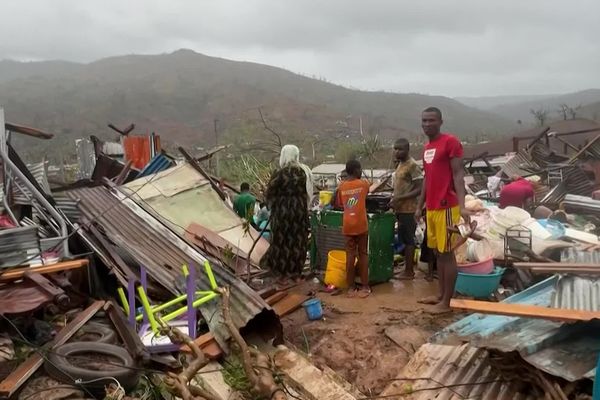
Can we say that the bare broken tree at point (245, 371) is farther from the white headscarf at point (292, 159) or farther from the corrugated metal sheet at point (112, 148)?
the corrugated metal sheet at point (112, 148)

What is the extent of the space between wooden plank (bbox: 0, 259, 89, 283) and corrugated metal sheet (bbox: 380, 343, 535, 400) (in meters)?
3.22

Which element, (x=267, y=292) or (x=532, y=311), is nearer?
(x=532, y=311)

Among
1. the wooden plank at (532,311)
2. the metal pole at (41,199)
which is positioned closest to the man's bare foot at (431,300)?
the wooden plank at (532,311)

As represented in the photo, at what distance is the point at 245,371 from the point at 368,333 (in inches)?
49.0

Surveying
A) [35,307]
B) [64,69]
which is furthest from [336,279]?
[64,69]

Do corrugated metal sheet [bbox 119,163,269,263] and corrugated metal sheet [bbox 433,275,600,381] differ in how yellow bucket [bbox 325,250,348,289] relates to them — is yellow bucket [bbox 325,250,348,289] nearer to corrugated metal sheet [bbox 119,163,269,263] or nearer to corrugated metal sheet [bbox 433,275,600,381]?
corrugated metal sheet [bbox 119,163,269,263]

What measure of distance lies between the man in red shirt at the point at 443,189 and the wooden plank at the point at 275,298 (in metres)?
1.66

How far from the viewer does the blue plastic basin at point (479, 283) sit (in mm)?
4855

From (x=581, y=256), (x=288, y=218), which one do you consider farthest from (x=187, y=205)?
(x=581, y=256)

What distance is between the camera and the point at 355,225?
539cm

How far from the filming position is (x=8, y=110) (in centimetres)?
5031

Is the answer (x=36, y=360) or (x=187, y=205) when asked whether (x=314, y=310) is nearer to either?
(x=36, y=360)

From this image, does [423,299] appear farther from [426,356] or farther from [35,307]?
[35,307]

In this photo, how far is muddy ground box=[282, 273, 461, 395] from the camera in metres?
3.91
